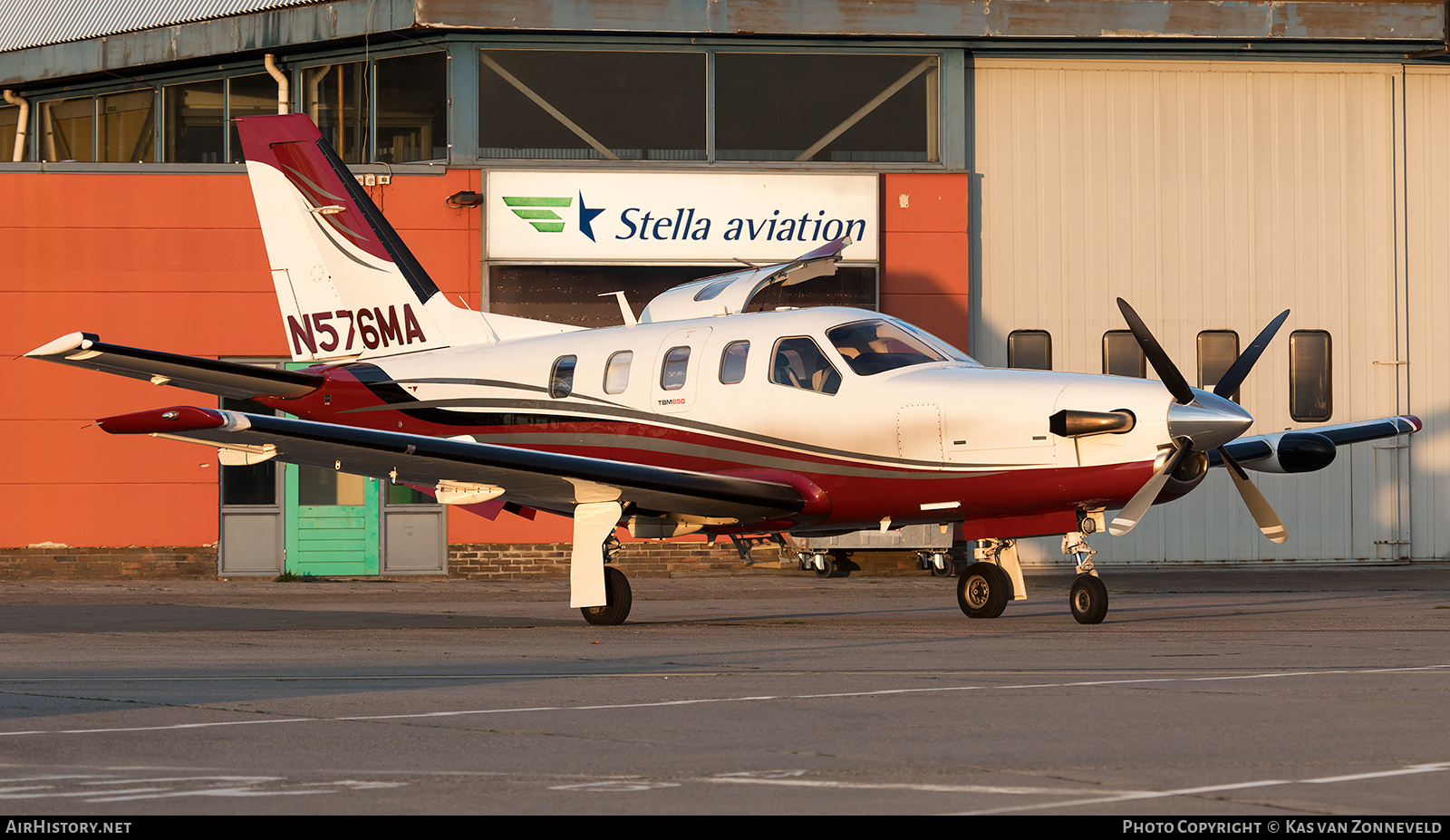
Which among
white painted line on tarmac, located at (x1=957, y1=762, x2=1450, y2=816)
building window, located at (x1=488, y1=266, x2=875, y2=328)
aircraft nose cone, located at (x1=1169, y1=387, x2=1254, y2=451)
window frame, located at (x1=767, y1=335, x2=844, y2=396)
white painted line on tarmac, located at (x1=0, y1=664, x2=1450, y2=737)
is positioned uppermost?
building window, located at (x1=488, y1=266, x2=875, y2=328)

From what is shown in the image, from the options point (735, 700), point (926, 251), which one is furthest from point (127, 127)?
point (735, 700)

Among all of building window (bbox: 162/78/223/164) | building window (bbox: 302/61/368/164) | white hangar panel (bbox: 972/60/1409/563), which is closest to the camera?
building window (bbox: 302/61/368/164)

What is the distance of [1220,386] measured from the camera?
1298cm

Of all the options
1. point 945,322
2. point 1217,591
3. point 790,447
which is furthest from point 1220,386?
point 945,322

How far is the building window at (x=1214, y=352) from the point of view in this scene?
24.4 metres

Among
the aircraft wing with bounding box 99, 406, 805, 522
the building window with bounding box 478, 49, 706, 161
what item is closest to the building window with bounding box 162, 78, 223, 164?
the building window with bounding box 478, 49, 706, 161

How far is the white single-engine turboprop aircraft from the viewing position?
1184cm

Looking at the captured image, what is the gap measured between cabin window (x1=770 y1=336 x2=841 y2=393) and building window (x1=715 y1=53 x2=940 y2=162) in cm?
1093

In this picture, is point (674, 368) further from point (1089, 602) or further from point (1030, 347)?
point (1030, 347)

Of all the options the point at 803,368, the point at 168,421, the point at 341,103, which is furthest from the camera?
the point at 341,103

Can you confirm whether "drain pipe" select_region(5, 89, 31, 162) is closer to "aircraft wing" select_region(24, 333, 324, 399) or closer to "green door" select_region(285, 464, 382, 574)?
"green door" select_region(285, 464, 382, 574)

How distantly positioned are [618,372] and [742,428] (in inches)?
66.3

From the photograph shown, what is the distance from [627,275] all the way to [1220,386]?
40.3 ft

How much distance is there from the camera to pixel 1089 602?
12914 mm
